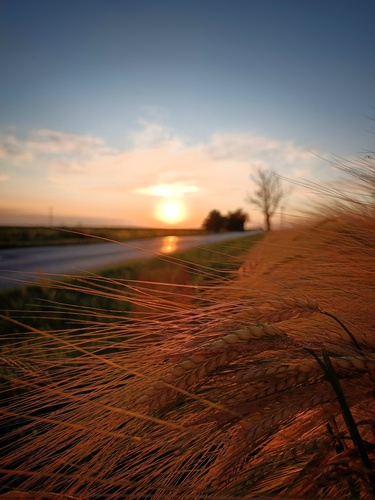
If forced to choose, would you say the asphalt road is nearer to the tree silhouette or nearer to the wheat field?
the wheat field

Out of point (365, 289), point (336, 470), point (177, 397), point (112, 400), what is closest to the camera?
point (336, 470)

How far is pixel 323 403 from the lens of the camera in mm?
755

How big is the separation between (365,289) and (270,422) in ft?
1.55

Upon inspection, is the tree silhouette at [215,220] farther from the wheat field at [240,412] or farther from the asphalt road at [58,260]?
the wheat field at [240,412]

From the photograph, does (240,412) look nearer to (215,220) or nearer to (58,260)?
(58,260)

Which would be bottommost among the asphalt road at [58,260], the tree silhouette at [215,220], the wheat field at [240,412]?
the asphalt road at [58,260]

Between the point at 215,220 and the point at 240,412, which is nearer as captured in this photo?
the point at 240,412

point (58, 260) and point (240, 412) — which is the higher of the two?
point (240, 412)

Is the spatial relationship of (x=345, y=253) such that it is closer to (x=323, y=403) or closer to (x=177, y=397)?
(x=323, y=403)

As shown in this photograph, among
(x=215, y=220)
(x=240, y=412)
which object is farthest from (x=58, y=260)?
(x=215, y=220)

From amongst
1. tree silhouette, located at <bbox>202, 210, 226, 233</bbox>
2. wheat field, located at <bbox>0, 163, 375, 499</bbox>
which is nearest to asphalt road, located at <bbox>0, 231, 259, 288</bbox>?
wheat field, located at <bbox>0, 163, 375, 499</bbox>

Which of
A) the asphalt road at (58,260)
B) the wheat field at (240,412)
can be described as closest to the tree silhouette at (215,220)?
the asphalt road at (58,260)

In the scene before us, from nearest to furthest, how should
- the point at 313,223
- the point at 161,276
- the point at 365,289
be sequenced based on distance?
the point at 365,289 → the point at 313,223 → the point at 161,276

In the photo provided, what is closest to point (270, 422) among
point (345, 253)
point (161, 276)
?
point (345, 253)
